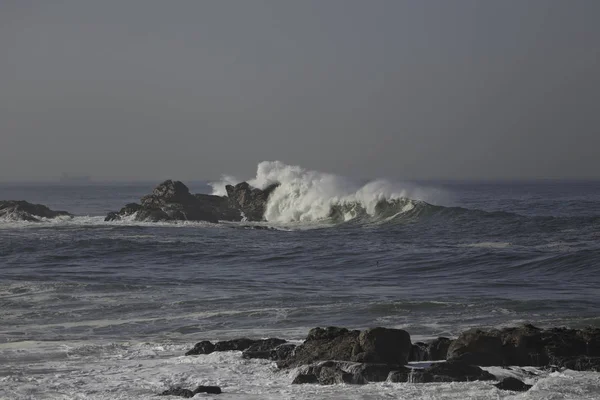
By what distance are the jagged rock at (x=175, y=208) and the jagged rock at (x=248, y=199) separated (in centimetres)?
84

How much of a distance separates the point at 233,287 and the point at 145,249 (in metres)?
10.7

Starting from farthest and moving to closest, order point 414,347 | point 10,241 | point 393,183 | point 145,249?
point 393,183 < point 10,241 < point 145,249 < point 414,347

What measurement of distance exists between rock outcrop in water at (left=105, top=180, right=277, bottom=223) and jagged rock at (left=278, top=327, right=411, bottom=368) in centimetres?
3224

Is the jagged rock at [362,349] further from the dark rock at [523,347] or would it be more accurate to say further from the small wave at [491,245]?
the small wave at [491,245]

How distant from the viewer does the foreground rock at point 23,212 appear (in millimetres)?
46688

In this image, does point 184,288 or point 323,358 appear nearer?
point 323,358

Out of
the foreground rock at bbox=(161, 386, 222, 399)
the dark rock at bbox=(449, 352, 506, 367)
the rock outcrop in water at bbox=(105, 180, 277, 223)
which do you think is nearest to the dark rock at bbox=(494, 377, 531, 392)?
the dark rock at bbox=(449, 352, 506, 367)

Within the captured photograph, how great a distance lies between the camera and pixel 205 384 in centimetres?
1189

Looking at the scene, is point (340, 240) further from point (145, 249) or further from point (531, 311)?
point (531, 311)

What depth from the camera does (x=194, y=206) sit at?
4619cm

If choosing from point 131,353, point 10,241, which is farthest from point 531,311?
point 10,241

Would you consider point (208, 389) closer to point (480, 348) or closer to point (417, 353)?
point (417, 353)

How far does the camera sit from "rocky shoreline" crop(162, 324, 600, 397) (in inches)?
459

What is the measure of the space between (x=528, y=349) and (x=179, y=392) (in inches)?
187
